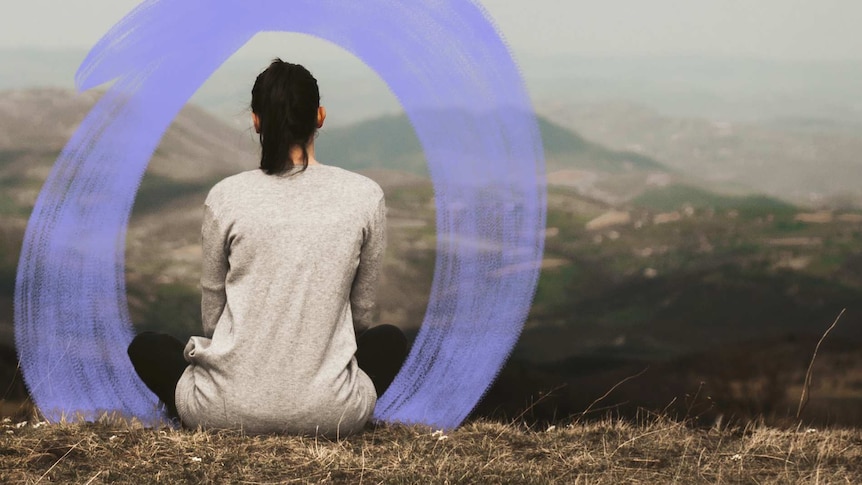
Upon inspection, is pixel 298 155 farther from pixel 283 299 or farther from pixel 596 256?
pixel 596 256

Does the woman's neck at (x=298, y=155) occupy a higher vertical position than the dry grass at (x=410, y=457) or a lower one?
higher

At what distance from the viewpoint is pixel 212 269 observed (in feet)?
11.6

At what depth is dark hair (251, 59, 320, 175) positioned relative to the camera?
3502mm

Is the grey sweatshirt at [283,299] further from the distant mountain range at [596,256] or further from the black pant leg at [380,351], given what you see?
the distant mountain range at [596,256]

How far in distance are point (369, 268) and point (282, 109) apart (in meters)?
0.60

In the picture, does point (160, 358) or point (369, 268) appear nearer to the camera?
point (369, 268)

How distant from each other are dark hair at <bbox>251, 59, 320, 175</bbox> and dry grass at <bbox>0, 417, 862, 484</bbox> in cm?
92

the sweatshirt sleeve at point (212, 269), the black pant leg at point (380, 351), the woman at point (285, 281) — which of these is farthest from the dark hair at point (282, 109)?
the black pant leg at point (380, 351)

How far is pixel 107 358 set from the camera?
4902 millimetres

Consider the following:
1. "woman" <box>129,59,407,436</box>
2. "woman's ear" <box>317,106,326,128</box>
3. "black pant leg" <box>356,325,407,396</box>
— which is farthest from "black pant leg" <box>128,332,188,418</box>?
"woman's ear" <box>317,106,326,128</box>

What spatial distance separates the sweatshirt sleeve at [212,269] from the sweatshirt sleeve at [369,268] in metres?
0.44

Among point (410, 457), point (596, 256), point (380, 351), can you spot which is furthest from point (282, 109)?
point (596, 256)

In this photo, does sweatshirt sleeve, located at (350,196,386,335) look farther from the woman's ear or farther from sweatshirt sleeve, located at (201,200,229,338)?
sweatshirt sleeve, located at (201,200,229,338)

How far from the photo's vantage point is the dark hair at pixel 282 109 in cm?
350
